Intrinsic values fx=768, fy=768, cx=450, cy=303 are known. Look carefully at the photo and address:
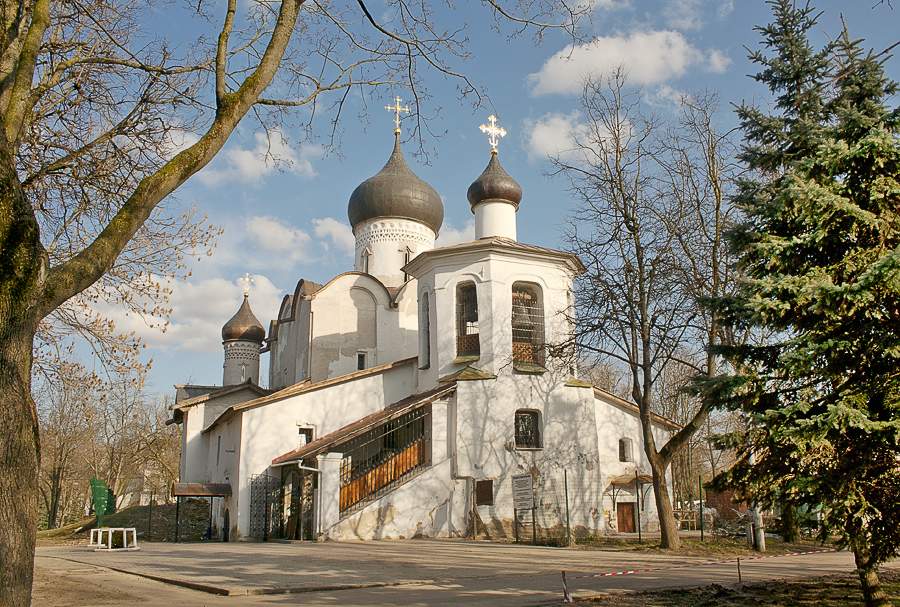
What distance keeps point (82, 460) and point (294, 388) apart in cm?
3553

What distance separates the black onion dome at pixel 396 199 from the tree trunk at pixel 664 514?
18.2 m

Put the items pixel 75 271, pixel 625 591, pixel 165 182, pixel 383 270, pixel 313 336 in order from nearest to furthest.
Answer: pixel 75 271, pixel 165 182, pixel 625 591, pixel 313 336, pixel 383 270

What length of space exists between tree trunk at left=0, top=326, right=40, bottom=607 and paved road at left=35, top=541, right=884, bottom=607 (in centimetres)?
313

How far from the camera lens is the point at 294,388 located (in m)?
23.8

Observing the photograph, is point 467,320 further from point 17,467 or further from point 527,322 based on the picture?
point 17,467

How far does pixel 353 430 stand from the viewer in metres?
A: 21.5

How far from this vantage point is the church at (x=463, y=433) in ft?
67.6

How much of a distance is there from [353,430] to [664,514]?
8998mm

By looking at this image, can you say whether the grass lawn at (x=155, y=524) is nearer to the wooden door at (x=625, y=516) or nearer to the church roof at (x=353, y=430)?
the church roof at (x=353, y=430)

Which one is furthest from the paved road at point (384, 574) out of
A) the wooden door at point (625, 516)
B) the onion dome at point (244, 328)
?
the onion dome at point (244, 328)

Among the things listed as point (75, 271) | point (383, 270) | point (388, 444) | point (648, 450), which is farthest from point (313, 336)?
point (75, 271)

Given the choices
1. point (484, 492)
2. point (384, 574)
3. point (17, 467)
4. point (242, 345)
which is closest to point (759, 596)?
point (384, 574)

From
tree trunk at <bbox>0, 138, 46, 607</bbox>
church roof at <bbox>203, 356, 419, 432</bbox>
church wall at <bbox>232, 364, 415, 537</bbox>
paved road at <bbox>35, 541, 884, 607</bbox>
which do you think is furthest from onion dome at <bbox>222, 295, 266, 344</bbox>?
tree trunk at <bbox>0, 138, 46, 607</bbox>

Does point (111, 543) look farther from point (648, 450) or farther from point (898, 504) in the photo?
point (898, 504)
